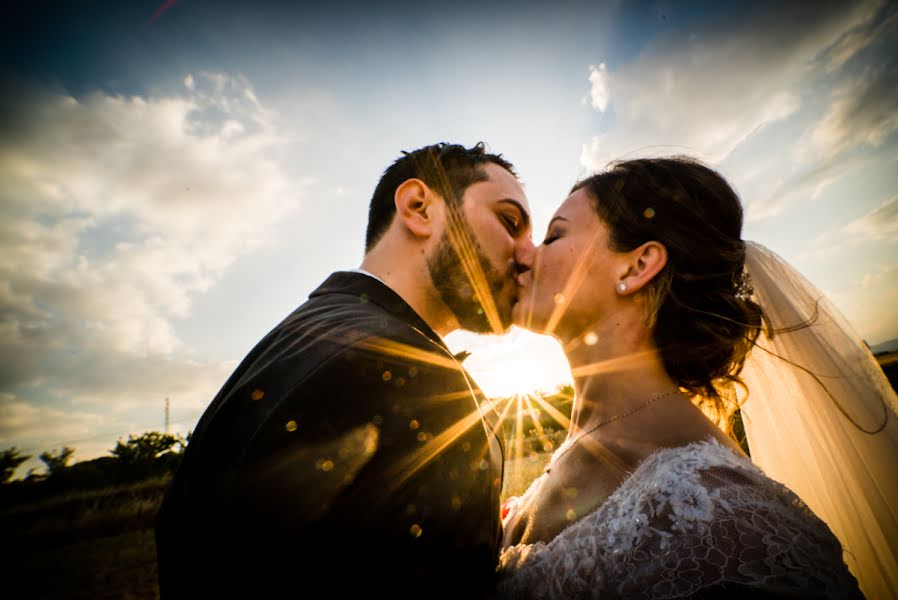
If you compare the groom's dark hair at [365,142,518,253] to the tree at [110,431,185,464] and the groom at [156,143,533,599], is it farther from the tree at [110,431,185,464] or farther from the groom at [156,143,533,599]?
the tree at [110,431,185,464]

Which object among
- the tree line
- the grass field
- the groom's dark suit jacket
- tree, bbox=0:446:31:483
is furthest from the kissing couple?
tree, bbox=0:446:31:483

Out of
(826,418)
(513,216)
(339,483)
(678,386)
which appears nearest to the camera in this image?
(339,483)

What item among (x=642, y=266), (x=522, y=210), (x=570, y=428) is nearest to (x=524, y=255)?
(x=522, y=210)

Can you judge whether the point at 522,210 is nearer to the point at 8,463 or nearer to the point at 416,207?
the point at 416,207

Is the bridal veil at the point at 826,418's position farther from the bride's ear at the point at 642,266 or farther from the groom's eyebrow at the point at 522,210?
the groom's eyebrow at the point at 522,210

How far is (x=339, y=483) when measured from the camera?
3.71ft

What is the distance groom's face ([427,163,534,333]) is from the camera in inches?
117

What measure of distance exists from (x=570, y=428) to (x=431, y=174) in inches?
102

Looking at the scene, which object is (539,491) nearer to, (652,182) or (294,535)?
(294,535)

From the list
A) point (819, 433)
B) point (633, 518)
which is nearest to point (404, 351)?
point (633, 518)

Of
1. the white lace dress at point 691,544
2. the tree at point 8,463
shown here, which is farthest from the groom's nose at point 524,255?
the tree at point 8,463

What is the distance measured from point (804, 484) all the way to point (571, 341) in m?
2.13

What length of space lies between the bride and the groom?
865 millimetres

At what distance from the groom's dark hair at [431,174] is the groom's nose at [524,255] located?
0.70 m
